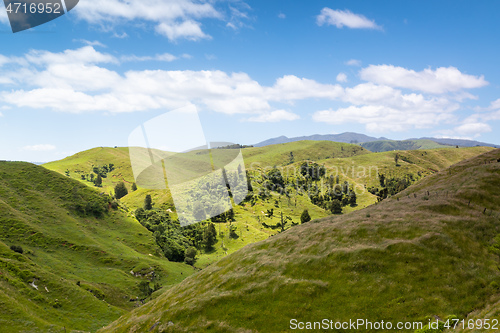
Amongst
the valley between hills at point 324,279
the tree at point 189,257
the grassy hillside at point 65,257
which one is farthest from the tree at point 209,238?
the valley between hills at point 324,279

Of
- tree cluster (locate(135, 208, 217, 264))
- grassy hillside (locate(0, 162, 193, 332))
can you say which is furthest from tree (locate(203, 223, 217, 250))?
grassy hillside (locate(0, 162, 193, 332))

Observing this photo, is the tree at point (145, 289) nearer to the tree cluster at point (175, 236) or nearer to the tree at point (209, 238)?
the tree cluster at point (175, 236)

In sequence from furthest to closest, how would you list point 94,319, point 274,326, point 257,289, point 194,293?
point 94,319 < point 194,293 < point 257,289 < point 274,326

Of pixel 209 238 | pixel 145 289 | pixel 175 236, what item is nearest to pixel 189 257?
pixel 175 236

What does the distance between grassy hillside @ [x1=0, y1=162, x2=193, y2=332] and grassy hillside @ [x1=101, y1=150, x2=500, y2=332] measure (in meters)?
21.8

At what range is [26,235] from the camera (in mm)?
92562

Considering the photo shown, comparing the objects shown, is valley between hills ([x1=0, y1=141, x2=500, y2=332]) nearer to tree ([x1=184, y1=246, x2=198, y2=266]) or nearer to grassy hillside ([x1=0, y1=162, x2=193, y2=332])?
grassy hillside ([x1=0, y1=162, x2=193, y2=332])

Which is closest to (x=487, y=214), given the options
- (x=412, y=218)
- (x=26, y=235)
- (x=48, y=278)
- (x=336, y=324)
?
(x=412, y=218)

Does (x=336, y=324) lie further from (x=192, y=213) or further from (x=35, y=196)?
(x=192, y=213)

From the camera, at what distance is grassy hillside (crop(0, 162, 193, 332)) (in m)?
56.5

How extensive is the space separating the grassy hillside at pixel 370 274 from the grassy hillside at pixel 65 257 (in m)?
21.8

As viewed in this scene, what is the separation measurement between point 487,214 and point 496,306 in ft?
69.1

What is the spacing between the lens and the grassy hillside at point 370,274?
27.0 meters

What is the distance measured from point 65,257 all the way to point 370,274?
333ft
